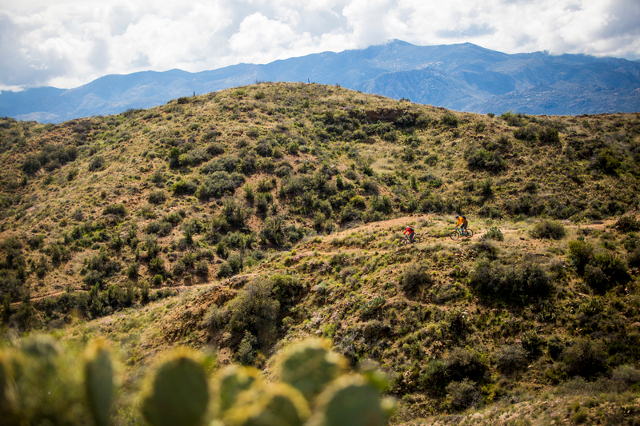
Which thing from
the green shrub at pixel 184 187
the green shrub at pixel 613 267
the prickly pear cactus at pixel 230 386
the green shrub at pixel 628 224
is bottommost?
the green shrub at pixel 613 267

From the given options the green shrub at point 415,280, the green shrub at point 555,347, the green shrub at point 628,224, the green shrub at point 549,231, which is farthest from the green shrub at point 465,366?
the green shrub at point 628,224

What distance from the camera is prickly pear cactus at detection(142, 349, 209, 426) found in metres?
2.22

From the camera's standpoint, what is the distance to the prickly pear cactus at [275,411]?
1.77 meters

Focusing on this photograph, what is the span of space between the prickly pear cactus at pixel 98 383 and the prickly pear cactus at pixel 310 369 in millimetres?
1568

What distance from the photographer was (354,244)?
1548 centimetres

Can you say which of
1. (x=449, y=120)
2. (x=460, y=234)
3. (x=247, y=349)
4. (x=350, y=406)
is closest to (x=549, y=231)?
(x=460, y=234)

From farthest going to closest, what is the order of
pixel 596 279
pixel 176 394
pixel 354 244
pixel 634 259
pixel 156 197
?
pixel 156 197, pixel 354 244, pixel 634 259, pixel 596 279, pixel 176 394

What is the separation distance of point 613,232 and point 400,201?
50.2ft

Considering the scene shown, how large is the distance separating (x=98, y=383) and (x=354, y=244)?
13523 millimetres

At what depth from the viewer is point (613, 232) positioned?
1170cm

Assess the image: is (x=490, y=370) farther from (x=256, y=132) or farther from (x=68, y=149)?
(x=68, y=149)

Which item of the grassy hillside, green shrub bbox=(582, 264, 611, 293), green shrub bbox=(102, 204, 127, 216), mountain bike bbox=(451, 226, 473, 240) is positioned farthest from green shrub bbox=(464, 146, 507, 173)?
green shrub bbox=(102, 204, 127, 216)

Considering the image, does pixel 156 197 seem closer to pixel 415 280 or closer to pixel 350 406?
pixel 415 280

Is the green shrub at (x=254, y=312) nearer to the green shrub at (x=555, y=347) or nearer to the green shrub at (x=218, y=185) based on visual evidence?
the green shrub at (x=555, y=347)
